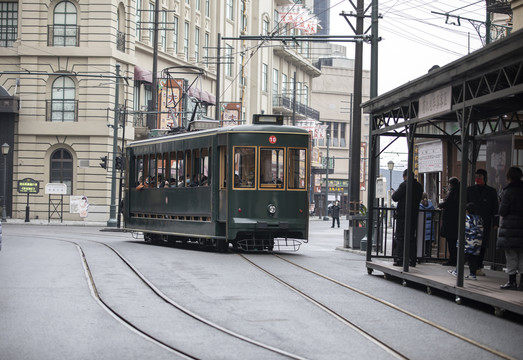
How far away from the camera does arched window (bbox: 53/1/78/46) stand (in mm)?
45500

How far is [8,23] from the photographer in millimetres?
46406

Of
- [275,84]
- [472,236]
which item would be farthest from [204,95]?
[472,236]

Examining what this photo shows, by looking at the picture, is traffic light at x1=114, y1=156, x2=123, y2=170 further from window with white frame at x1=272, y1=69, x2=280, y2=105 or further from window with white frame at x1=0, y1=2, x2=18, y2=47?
window with white frame at x1=272, y1=69, x2=280, y2=105

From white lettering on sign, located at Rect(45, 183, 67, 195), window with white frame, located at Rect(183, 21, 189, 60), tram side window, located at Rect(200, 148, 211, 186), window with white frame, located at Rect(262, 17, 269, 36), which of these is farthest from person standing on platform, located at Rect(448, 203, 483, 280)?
window with white frame, located at Rect(262, 17, 269, 36)

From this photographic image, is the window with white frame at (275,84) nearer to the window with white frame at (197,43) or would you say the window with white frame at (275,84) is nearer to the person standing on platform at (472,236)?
the window with white frame at (197,43)

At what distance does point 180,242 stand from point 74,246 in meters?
4.49

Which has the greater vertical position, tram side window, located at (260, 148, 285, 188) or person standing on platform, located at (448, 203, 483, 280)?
tram side window, located at (260, 148, 285, 188)

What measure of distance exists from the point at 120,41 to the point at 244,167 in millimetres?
26652

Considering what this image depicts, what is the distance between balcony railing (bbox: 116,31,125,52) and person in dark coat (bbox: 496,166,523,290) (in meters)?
36.0

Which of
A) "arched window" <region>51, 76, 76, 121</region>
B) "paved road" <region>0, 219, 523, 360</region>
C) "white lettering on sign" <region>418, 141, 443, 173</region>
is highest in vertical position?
"arched window" <region>51, 76, 76, 121</region>

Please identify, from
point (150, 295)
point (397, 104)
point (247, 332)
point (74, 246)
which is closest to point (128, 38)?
point (74, 246)

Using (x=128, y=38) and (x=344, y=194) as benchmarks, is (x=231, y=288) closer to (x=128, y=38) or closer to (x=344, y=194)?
(x=128, y=38)

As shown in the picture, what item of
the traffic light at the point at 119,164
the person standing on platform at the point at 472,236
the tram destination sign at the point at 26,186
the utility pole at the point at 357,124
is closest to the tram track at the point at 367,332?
the person standing on platform at the point at 472,236

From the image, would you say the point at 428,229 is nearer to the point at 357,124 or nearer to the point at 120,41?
the point at 357,124
